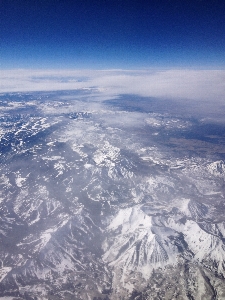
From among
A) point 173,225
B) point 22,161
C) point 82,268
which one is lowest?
point 82,268

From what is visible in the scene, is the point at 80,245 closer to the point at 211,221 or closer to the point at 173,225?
the point at 173,225

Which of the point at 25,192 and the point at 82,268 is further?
the point at 25,192

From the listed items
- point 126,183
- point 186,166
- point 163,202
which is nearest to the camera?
point 163,202

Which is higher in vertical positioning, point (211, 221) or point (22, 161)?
point (22, 161)

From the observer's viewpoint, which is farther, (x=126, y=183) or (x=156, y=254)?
(x=126, y=183)

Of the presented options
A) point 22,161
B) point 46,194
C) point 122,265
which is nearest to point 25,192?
point 46,194

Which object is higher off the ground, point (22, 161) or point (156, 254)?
point (22, 161)

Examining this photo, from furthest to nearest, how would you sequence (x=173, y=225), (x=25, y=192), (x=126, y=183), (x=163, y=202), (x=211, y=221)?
(x=126, y=183)
(x=25, y=192)
(x=163, y=202)
(x=211, y=221)
(x=173, y=225)

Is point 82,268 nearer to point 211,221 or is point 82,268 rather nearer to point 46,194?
point 46,194

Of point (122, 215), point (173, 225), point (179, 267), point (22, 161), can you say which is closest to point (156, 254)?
point (179, 267)
